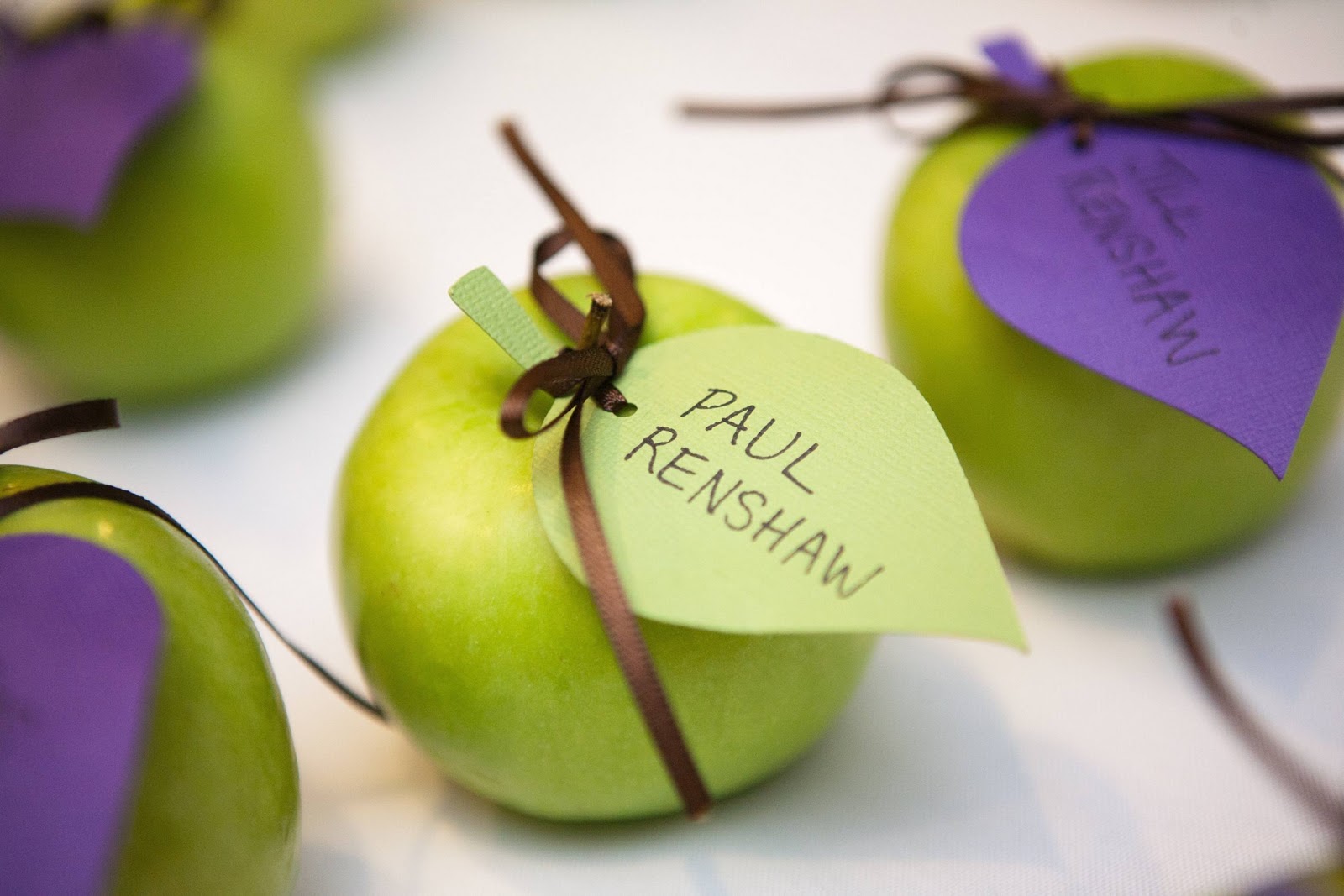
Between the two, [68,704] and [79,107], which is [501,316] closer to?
[68,704]

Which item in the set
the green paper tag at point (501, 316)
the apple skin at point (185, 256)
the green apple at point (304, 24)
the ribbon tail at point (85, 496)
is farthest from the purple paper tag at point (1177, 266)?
the green apple at point (304, 24)

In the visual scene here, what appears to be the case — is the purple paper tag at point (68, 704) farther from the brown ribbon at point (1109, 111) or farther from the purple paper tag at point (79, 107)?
the brown ribbon at point (1109, 111)

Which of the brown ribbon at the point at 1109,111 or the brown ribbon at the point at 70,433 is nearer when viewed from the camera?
the brown ribbon at the point at 70,433

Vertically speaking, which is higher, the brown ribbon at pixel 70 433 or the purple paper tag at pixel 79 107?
the purple paper tag at pixel 79 107

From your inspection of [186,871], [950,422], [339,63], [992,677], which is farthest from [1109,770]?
[339,63]

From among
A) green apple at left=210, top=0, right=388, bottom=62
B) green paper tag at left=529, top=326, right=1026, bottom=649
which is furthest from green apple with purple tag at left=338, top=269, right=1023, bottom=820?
green apple at left=210, top=0, right=388, bottom=62

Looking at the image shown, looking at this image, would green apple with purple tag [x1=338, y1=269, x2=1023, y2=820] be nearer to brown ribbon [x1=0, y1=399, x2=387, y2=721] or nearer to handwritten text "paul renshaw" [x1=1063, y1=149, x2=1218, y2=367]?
brown ribbon [x1=0, y1=399, x2=387, y2=721]
